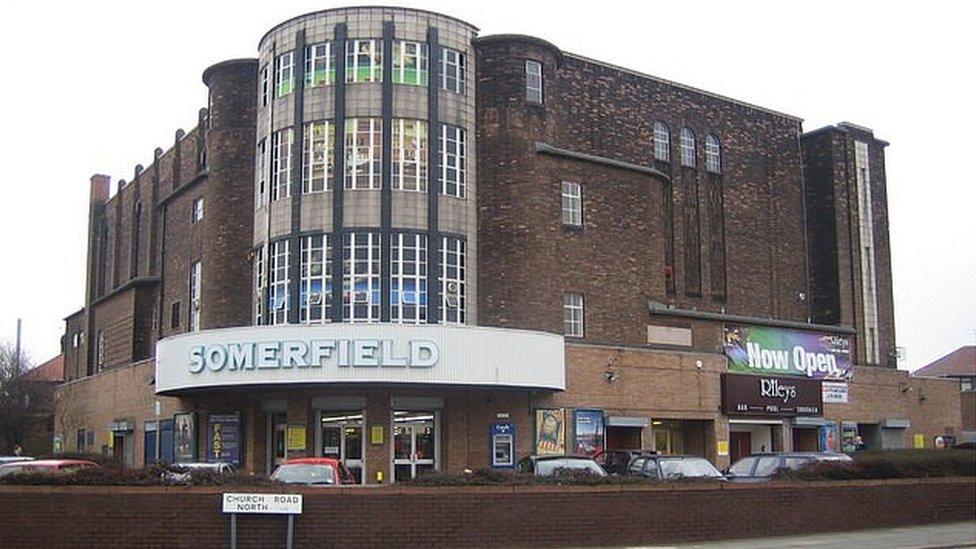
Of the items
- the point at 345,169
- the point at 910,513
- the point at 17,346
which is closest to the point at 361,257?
the point at 345,169

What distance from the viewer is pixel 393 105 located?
122 ft

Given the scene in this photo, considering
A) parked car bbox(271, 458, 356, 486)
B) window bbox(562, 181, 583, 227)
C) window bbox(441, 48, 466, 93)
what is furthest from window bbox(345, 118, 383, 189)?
parked car bbox(271, 458, 356, 486)

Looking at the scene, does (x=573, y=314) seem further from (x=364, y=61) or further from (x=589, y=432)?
(x=364, y=61)

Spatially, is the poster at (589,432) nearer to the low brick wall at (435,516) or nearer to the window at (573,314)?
the window at (573,314)

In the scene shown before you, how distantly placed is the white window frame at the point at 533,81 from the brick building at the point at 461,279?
4.3 inches

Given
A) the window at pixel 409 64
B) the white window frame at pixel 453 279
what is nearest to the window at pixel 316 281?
the white window frame at pixel 453 279

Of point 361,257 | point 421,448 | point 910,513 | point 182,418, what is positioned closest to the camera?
point 910,513

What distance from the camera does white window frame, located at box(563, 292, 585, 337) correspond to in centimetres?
3909

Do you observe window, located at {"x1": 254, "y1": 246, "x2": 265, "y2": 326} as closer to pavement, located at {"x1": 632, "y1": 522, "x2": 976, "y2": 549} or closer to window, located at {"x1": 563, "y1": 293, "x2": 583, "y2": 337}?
window, located at {"x1": 563, "y1": 293, "x2": 583, "y2": 337}

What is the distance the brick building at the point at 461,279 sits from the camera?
111ft

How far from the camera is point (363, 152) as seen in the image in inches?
1458

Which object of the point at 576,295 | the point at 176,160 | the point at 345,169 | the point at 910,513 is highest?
the point at 176,160

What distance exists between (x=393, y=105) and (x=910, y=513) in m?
20.4

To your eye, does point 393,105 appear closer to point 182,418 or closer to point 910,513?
point 182,418
